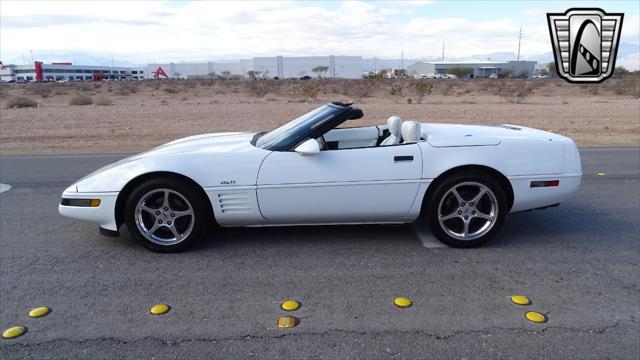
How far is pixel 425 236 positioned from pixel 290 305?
5.98ft

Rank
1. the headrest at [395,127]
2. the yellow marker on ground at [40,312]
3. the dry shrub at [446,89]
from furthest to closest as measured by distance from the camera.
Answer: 1. the dry shrub at [446,89]
2. the headrest at [395,127]
3. the yellow marker on ground at [40,312]

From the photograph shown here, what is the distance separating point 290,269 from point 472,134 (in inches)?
82.1

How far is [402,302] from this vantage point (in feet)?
11.0

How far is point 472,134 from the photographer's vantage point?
450cm

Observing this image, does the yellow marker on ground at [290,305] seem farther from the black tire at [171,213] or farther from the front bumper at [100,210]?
the front bumper at [100,210]

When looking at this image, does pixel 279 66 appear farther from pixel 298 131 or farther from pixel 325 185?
pixel 325 185

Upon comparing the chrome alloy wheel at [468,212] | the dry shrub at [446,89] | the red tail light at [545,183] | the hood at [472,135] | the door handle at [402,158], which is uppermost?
the dry shrub at [446,89]

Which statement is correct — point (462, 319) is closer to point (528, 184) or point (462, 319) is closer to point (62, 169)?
point (528, 184)

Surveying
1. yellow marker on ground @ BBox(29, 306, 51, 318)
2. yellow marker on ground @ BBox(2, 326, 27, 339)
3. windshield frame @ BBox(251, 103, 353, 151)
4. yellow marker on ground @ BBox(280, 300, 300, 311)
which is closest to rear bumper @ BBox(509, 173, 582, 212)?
windshield frame @ BBox(251, 103, 353, 151)

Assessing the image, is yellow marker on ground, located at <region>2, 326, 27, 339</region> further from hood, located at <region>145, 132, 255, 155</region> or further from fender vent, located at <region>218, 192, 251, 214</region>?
hood, located at <region>145, 132, 255, 155</region>

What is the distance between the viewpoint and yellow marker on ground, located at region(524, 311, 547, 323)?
311 cm

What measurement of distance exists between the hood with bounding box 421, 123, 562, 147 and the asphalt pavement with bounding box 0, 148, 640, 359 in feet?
3.12

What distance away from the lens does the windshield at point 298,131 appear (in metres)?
4.26

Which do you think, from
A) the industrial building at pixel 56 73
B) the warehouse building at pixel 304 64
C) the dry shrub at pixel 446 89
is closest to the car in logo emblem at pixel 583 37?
the dry shrub at pixel 446 89
